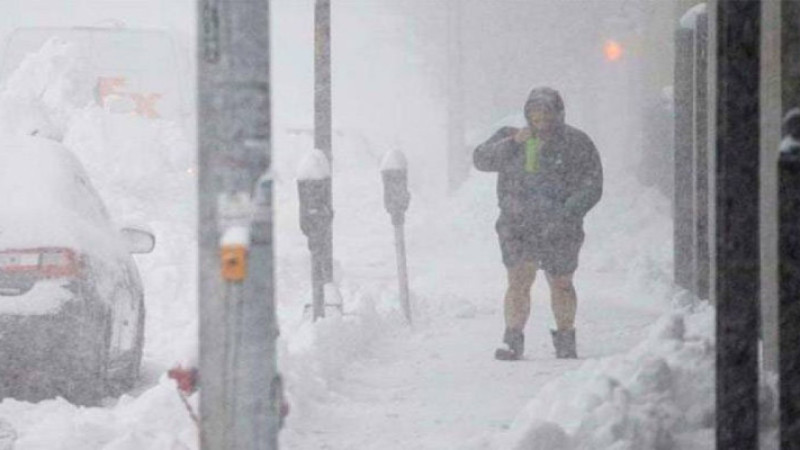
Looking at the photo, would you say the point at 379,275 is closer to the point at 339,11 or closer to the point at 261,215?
the point at 261,215

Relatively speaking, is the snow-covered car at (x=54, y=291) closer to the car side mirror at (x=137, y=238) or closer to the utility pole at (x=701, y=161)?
the car side mirror at (x=137, y=238)

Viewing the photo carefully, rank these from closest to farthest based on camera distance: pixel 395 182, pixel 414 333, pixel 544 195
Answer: pixel 544 195 < pixel 395 182 < pixel 414 333

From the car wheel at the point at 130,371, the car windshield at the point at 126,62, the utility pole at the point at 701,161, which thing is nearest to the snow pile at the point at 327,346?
the car wheel at the point at 130,371

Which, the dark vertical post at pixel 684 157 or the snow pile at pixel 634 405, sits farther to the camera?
the dark vertical post at pixel 684 157

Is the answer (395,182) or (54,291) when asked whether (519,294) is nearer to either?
(395,182)

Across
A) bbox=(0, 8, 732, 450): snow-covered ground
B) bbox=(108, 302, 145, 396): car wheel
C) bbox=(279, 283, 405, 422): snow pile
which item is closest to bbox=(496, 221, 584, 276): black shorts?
bbox=(0, 8, 732, 450): snow-covered ground

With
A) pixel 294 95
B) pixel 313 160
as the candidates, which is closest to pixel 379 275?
pixel 313 160

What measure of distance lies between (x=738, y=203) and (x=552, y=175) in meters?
5.00

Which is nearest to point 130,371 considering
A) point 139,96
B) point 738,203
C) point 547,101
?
point 547,101

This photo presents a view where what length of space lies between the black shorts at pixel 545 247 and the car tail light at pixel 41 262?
9.54ft

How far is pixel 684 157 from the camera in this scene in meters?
12.9

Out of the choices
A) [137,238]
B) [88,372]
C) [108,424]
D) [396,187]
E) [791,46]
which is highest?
[791,46]

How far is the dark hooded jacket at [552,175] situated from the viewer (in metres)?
9.48

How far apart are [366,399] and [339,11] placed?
43.1 m
